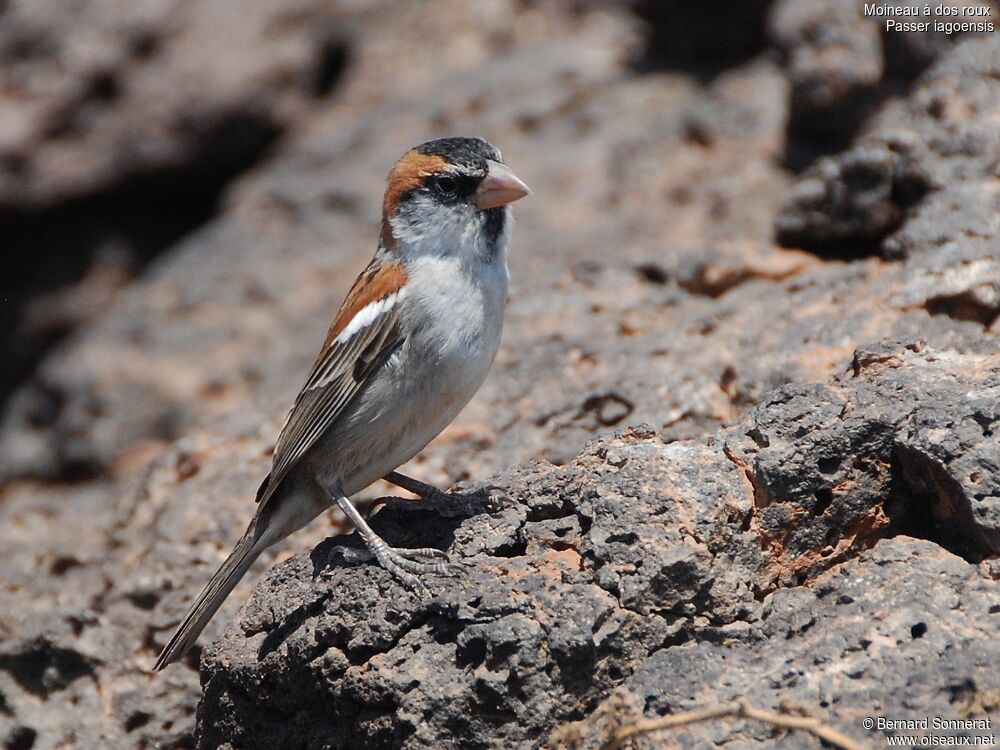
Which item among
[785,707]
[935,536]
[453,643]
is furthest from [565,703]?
[935,536]

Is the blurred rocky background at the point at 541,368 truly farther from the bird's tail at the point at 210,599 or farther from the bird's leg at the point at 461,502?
the bird's tail at the point at 210,599

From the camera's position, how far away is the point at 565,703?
326 cm

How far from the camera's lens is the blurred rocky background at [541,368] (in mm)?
3330

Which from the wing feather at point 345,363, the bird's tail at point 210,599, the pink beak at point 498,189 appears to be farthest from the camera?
the pink beak at point 498,189

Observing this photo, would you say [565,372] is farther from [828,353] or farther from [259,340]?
[259,340]

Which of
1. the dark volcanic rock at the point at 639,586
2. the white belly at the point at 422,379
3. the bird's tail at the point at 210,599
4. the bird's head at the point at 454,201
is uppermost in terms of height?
the bird's head at the point at 454,201

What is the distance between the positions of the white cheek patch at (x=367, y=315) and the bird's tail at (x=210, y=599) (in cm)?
84

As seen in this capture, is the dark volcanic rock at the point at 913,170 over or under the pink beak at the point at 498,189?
under

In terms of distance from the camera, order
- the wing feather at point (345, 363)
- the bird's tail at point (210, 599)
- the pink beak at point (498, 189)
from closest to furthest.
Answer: the bird's tail at point (210, 599)
the wing feather at point (345, 363)
the pink beak at point (498, 189)

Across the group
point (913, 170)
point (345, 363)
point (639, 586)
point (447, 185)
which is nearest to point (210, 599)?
point (345, 363)

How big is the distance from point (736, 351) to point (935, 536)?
5.64 ft

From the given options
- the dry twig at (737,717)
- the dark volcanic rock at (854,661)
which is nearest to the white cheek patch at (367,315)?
the dark volcanic rock at (854,661)

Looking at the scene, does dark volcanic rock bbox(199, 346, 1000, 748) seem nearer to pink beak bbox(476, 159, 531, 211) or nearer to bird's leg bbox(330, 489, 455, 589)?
bird's leg bbox(330, 489, 455, 589)

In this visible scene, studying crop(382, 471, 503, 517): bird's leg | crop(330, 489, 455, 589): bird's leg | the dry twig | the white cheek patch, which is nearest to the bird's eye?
the white cheek patch
